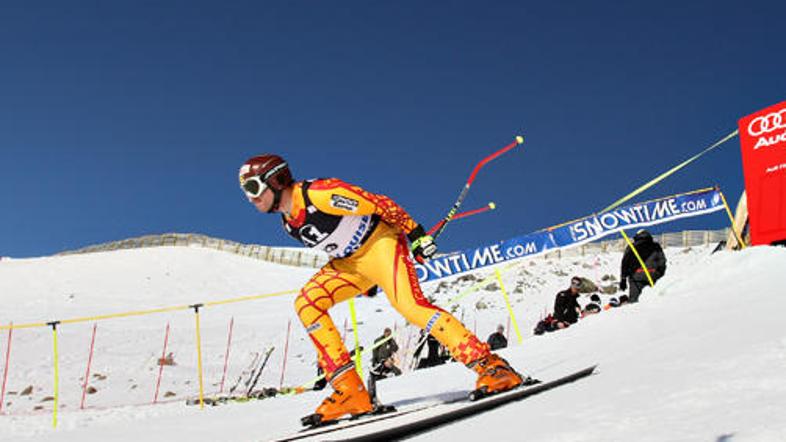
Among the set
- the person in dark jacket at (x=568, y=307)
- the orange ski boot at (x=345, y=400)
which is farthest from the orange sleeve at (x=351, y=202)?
Answer: the person in dark jacket at (x=568, y=307)

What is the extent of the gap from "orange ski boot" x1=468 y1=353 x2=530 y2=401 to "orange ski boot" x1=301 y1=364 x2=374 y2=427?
2.03ft

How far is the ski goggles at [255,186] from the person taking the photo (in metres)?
3.76

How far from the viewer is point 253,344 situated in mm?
19016

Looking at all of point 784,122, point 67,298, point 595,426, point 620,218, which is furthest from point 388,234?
point 67,298

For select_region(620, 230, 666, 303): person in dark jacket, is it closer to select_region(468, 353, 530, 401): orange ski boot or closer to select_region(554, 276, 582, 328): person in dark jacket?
select_region(554, 276, 582, 328): person in dark jacket

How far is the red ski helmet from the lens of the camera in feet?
12.3

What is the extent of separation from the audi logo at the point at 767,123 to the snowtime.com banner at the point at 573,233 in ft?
4.88

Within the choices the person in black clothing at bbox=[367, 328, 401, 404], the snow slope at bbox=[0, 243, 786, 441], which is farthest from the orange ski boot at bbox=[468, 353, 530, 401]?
the person in black clothing at bbox=[367, 328, 401, 404]

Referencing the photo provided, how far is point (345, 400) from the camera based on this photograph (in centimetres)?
369

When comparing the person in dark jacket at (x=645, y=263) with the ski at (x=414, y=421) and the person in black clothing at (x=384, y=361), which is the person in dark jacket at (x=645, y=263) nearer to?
the person in black clothing at (x=384, y=361)

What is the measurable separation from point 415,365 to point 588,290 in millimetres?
11253

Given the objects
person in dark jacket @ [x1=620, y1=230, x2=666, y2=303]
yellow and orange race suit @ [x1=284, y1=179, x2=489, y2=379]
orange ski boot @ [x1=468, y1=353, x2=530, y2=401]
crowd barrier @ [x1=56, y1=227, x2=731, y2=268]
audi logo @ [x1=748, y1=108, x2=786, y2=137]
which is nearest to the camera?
orange ski boot @ [x1=468, y1=353, x2=530, y2=401]

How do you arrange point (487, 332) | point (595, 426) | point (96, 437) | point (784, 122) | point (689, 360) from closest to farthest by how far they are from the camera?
point (595, 426) → point (689, 360) → point (96, 437) → point (784, 122) → point (487, 332)

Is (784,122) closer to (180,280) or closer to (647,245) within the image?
(647,245)
